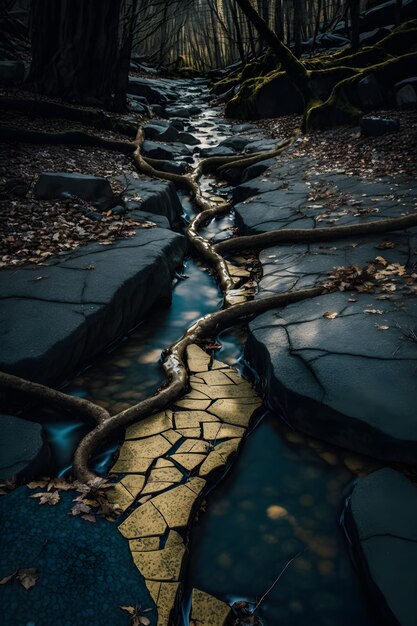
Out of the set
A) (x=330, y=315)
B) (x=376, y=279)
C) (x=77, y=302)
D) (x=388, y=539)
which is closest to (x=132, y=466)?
(x=388, y=539)

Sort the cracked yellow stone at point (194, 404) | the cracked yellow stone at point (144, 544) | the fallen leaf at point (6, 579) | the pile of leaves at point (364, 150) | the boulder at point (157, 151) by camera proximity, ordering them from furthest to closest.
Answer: the boulder at point (157, 151) → the pile of leaves at point (364, 150) → the cracked yellow stone at point (194, 404) → the cracked yellow stone at point (144, 544) → the fallen leaf at point (6, 579)

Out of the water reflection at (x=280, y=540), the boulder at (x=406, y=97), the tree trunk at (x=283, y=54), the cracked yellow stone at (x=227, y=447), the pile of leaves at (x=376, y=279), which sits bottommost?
the water reflection at (x=280, y=540)

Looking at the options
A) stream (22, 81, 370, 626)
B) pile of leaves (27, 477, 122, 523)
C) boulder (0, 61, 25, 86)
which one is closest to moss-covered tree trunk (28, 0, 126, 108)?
boulder (0, 61, 25, 86)

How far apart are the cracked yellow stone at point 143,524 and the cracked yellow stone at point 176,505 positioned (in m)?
0.04

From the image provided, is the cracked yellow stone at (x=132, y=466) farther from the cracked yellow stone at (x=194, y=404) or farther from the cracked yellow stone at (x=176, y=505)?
the cracked yellow stone at (x=194, y=404)

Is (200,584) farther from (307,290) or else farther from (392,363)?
(307,290)

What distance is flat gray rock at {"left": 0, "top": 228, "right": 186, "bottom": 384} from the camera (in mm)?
3738

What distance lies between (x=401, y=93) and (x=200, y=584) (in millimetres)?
10584

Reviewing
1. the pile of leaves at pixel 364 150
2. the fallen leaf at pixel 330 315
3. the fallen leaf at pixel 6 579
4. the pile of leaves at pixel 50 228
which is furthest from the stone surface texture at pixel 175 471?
the pile of leaves at pixel 364 150

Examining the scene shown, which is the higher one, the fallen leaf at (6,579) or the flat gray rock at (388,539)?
the fallen leaf at (6,579)

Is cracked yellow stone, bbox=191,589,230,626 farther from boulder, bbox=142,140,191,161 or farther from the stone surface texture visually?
boulder, bbox=142,140,191,161

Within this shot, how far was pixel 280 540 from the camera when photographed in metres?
2.64

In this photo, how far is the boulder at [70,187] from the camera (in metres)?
6.78

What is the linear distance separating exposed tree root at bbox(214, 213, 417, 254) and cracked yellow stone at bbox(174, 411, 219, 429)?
3.14 metres
